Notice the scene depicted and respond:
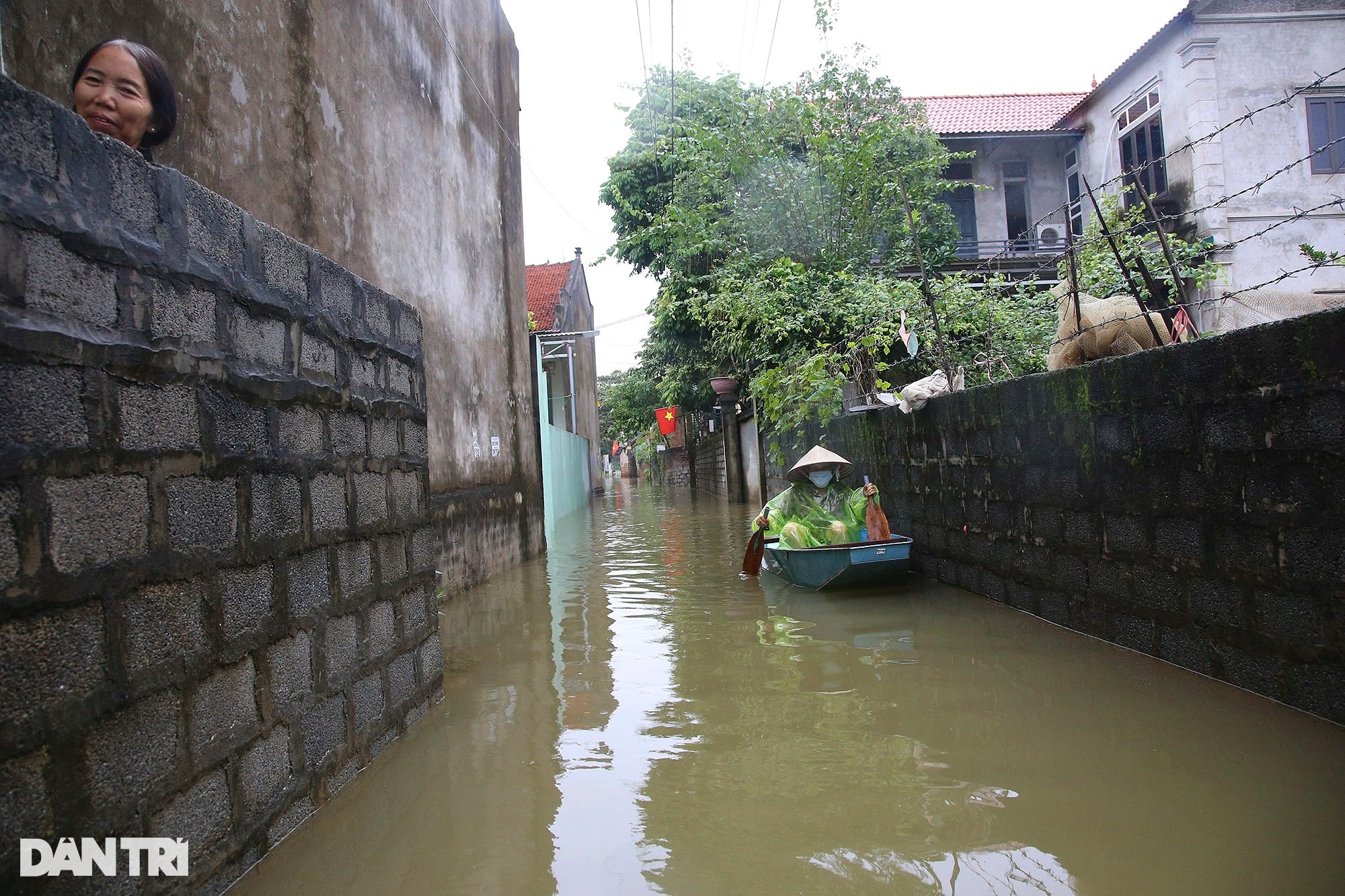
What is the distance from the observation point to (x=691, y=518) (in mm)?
17703

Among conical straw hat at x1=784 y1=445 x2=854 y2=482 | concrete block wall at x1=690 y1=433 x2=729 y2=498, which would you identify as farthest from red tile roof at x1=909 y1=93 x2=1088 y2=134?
conical straw hat at x1=784 y1=445 x2=854 y2=482

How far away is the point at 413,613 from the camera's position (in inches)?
166

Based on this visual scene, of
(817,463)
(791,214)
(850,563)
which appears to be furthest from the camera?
(791,214)

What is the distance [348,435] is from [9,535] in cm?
183

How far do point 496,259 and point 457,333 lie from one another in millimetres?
1972

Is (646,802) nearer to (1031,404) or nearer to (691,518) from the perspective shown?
(1031,404)

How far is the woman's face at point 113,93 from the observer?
8.66ft

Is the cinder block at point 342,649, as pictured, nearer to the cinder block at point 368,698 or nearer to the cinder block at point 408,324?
the cinder block at point 368,698

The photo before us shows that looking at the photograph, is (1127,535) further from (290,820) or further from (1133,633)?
(290,820)

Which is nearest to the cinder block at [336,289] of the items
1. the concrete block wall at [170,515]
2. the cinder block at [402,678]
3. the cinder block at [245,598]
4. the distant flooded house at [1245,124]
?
the concrete block wall at [170,515]

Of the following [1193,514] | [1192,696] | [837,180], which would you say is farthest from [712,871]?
[837,180]

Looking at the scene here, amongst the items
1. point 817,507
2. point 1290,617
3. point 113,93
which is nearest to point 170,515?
point 113,93

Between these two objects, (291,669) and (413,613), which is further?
(413,613)

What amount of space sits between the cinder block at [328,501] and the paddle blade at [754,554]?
587 centimetres
